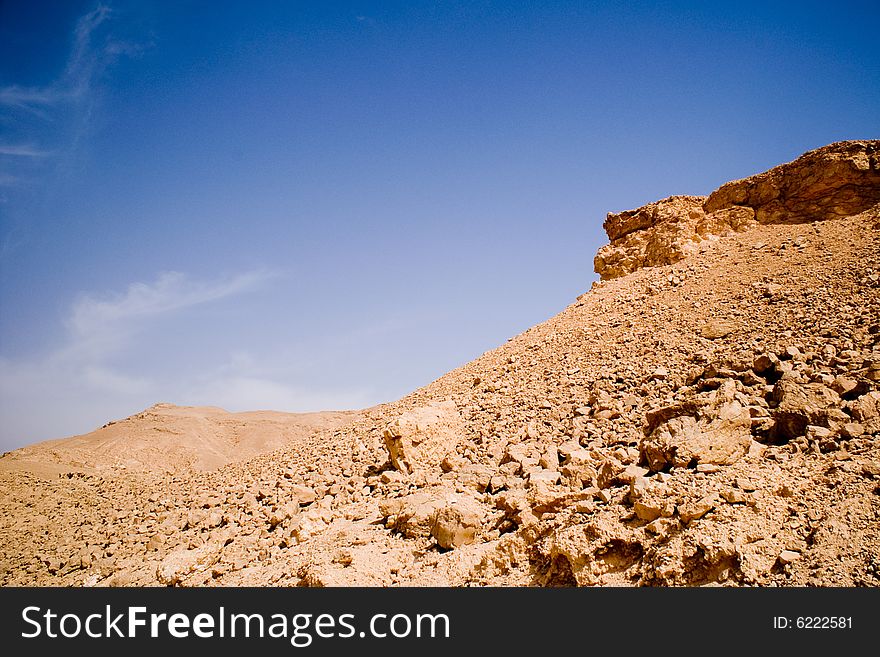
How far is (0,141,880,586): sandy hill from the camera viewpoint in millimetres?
4539

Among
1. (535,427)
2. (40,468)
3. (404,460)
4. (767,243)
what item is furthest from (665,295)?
(40,468)

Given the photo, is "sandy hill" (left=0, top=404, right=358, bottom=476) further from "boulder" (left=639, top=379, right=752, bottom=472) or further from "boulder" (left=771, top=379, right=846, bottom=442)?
"boulder" (left=771, top=379, right=846, bottom=442)

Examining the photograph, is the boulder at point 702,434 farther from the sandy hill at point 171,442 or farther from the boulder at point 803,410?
the sandy hill at point 171,442

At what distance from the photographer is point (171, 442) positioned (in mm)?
22047

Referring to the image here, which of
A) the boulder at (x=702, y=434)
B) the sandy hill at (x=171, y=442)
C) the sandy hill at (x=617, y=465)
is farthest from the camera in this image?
the sandy hill at (x=171, y=442)

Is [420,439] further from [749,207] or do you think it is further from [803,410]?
[749,207]

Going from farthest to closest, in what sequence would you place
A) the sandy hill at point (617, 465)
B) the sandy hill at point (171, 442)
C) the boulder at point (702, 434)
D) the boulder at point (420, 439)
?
the sandy hill at point (171, 442) → the boulder at point (420, 439) → the boulder at point (702, 434) → the sandy hill at point (617, 465)

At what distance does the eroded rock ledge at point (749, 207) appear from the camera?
11.9 m

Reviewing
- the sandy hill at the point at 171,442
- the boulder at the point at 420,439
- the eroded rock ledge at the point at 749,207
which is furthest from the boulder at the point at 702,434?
the sandy hill at the point at 171,442

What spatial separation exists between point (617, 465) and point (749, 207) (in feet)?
35.9

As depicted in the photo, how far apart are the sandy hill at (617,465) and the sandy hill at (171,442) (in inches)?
239

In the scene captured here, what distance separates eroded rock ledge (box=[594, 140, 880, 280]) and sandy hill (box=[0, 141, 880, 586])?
0.19 ft

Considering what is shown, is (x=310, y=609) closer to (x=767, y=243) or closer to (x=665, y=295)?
(x=665, y=295)

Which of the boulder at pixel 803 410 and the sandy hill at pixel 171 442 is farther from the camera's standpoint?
the sandy hill at pixel 171 442
